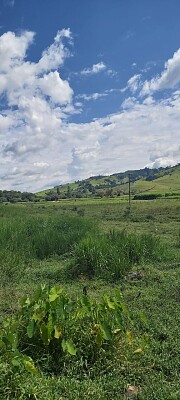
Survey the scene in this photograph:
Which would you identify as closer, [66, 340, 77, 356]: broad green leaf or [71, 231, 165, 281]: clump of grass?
[66, 340, 77, 356]: broad green leaf

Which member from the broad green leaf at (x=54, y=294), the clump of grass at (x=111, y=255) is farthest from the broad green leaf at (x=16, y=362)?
the clump of grass at (x=111, y=255)

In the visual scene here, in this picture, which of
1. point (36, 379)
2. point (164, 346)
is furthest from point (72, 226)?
point (36, 379)

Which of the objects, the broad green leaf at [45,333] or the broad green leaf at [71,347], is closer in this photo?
the broad green leaf at [71,347]

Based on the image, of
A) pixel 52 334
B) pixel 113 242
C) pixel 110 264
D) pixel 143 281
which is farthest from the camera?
pixel 113 242

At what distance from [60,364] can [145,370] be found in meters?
1.08

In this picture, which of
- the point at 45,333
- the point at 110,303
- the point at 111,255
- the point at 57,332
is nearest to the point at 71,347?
the point at 57,332

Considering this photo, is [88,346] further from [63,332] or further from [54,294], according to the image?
[54,294]

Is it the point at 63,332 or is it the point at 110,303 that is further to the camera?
the point at 110,303

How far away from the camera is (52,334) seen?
164 inches

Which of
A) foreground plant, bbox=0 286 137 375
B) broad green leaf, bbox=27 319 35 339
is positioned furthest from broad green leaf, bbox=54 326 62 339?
broad green leaf, bbox=27 319 35 339

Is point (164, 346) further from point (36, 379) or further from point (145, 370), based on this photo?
point (36, 379)

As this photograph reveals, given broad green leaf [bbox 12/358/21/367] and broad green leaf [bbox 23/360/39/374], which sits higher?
broad green leaf [bbox 12/358/21/367]

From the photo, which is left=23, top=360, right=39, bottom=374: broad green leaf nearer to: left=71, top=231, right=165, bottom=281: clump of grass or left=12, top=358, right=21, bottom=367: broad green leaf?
left=12, top=358, right=21, bottom=367: broad green leaf

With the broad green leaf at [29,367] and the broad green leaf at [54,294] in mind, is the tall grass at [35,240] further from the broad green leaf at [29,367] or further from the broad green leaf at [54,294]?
the broad green leaf at [29,367]
